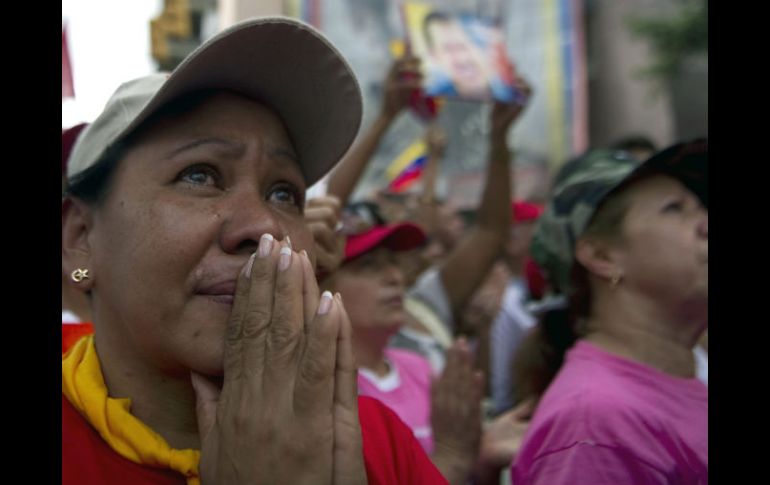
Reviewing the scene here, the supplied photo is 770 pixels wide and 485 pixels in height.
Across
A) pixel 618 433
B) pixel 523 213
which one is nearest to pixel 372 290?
pixel 618 433

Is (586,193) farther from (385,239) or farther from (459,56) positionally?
(459,56)

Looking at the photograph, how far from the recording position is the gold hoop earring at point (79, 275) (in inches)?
57.8

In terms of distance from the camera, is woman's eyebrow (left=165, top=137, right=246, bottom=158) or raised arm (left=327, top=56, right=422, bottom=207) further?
raised arm (left=327, top=56, right=422, bottom=207)

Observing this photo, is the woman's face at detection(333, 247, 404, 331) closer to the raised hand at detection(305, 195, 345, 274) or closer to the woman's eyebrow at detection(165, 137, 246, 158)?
the raised hand at detection(305, 195, 345, 274)

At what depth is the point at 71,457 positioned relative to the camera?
1.29m

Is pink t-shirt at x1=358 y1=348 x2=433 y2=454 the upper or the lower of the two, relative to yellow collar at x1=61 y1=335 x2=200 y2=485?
lower

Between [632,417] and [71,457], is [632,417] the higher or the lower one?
the lower one

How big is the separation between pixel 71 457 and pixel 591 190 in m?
1.65

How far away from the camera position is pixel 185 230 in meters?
1.34

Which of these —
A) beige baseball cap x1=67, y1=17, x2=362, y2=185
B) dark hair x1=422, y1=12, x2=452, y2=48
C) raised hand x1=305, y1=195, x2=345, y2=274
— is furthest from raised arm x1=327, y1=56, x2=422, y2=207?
beige baseball cap x1=67, y1=17, x2=362, y2=185

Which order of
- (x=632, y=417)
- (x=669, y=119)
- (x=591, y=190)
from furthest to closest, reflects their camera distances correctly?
(x=669, y=119)
(x=591, y=190)
(x=632, y=417)

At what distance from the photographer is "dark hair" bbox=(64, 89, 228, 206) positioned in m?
1.44
